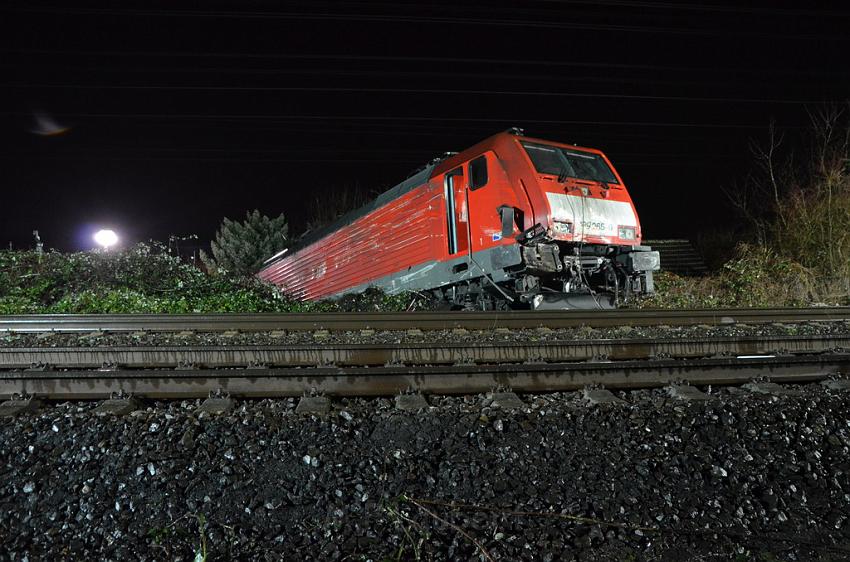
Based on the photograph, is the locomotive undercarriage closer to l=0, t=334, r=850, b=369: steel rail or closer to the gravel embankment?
l=0, t=334, r=850, b=369: steel rail

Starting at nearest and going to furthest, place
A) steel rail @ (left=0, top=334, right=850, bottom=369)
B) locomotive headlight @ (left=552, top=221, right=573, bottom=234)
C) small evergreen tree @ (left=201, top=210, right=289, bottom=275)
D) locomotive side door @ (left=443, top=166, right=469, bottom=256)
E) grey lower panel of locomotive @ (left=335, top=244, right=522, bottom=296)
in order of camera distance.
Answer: steel rail @ (left=0, top=334, right=850, bottom=369), locomotive headlight @ (left=552, top=221, right=573, bottom=234), grey lower panel of locomotive @ (left=335, top=244, right=522, bottom=296), locomotive side door @ (left=443, top=166, right=469, bottom=256), small evergreen tree @ (left=201, top=210, right=289, bottom=275)

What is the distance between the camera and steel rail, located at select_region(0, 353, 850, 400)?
12.1ft

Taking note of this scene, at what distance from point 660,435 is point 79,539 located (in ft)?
9.39

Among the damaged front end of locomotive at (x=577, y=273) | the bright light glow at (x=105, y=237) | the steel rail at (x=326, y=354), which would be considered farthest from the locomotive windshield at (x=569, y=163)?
the bright light glow at (x=105, y=237)

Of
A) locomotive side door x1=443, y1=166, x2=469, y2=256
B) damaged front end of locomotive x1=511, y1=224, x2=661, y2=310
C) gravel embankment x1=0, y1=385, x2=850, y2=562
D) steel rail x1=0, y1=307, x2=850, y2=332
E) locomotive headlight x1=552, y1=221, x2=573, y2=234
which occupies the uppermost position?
locomotive side door x1=443, y1=166, x2=469, y2=256

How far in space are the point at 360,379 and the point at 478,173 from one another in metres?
5.57

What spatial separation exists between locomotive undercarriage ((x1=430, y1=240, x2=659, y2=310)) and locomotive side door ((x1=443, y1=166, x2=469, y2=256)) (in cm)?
68

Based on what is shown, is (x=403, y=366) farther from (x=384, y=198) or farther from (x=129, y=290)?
(x=129, y=290)

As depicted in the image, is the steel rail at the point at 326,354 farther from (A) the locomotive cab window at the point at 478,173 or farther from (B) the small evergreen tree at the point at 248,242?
(B) the small evergreen tree at the point at 248,242

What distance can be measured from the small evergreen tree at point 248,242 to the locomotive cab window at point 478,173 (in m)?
15.8

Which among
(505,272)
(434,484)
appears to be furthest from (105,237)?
(434,484)

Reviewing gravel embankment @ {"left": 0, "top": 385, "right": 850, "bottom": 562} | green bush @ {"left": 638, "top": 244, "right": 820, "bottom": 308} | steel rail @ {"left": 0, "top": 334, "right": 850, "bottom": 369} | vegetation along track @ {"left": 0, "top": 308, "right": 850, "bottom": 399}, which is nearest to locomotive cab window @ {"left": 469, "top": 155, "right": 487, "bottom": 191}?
vegetation along track @ {"left": 0, "top": 308, "right": 850, "bottom": 399}

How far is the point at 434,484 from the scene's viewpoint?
2.61 meters

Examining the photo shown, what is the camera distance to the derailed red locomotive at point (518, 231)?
7.96 m
